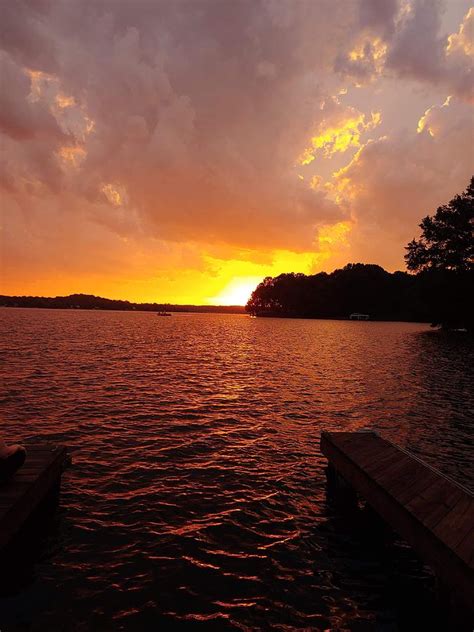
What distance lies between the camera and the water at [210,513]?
633 centimetres

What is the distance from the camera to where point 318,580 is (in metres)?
7.09

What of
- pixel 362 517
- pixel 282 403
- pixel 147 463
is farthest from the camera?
pixel 282 403

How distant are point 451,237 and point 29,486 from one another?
95624 mm

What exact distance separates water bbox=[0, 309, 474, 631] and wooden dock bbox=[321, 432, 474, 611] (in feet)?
4.23

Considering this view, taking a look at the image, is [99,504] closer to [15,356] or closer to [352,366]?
[352,366]

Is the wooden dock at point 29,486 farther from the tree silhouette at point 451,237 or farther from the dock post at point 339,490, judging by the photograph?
the tree silhouette at point 451,237

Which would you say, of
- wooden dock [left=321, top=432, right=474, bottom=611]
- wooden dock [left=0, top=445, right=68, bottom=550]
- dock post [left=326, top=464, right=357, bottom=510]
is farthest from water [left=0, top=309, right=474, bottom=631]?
wooden dock [left=321, top=432, right=474, bottom=611]

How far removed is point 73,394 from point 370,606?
19359 mm

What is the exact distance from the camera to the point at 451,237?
85.2 metres

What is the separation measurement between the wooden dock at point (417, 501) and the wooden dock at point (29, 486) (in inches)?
265

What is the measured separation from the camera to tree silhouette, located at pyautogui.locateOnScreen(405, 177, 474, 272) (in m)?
82.6

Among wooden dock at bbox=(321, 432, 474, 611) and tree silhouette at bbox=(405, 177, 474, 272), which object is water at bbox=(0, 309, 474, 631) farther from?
tree silhouette at bbox=(405, 177, 474, 272)

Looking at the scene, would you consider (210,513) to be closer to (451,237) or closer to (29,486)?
(29,486)

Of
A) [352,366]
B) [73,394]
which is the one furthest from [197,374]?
[352,366]
